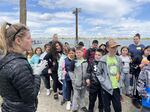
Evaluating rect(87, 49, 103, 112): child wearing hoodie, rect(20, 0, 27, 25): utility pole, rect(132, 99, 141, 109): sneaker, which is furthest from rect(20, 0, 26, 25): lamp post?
rect(132, 99, 141, 109): sneaker

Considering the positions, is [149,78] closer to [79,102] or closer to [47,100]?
[79,102]

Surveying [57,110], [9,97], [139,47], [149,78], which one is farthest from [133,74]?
[9,97]

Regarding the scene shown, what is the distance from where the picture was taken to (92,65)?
6980mm

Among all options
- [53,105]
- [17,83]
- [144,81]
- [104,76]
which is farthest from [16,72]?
[53,105]

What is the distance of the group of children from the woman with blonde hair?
289 cm

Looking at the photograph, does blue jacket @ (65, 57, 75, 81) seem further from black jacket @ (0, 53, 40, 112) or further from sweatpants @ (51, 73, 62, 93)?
black jacket @ (0, 53, 40, 112)

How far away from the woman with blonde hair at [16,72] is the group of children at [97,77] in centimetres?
289

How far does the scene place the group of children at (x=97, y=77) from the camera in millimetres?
6309

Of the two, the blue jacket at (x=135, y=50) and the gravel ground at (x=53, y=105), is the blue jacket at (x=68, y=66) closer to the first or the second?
the gravel ground at (x=53, y=105)

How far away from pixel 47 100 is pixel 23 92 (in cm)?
581

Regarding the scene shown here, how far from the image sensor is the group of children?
20.7 ft

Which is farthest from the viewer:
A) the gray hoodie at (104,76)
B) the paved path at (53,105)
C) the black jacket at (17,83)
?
the paved path at (53,105)

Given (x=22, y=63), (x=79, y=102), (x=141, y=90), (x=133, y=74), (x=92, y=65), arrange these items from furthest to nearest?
(x=133, y=74), (x=79, y=102), (x=92, y=65), (x=141, y=90), (x=22, y=63)

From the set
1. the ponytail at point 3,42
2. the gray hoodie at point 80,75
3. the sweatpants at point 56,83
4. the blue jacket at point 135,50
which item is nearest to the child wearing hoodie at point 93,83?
the gray hoodie at point 80,75
